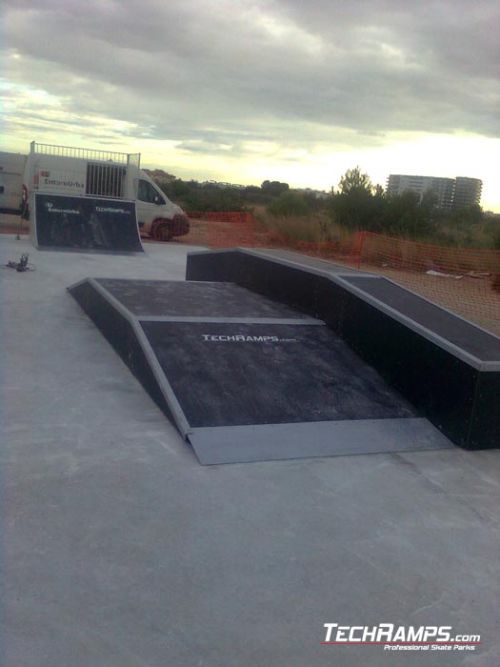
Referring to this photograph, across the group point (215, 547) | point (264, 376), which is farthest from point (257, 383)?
point (215, 547)

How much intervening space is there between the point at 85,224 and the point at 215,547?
1504 centimetres

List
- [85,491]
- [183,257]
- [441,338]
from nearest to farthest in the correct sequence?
1. [85,491]
2. [441,338]
3. [183,257]

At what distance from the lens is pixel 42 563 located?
11.5 ft

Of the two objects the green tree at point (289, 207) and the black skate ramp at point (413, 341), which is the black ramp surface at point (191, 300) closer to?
the black skate ramp at point (413, 341)

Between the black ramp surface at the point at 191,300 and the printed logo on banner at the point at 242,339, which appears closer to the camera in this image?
the printed logo on banner at the point at 242,339

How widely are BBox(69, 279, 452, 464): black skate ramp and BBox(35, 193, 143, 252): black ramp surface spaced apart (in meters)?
9.64

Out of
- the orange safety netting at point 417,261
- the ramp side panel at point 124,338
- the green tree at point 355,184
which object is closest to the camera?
the ramp side panel at point 124,338

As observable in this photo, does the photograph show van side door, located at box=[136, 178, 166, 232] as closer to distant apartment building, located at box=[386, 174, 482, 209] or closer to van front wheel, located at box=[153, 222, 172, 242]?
van front wheel, located at box=[153, 222, 172, 242]

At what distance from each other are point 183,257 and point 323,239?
7384 millimetres

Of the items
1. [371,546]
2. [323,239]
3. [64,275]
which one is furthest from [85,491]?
[323,239]

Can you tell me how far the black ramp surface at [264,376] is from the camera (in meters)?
5.77

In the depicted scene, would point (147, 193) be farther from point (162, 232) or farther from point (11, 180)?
point (11, 180)

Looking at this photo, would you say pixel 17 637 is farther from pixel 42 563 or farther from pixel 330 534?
pixel 330 534

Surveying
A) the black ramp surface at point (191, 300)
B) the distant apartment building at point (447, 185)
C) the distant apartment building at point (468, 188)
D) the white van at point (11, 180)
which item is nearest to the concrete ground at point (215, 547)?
the black ramp surface at point (191, 300)
